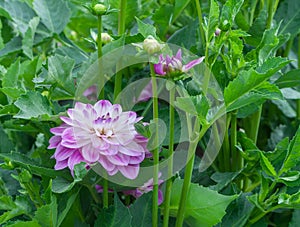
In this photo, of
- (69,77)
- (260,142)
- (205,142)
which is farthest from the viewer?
(260,142)

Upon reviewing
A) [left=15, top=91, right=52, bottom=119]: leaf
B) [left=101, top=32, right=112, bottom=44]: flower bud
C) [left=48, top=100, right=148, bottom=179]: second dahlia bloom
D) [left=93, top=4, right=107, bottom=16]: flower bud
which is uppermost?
[left=93, top=4, right=107, bottom=16]: flower bud

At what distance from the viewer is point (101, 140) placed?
0.56m

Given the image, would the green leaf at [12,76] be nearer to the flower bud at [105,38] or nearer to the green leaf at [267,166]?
the flower bud at [105,38]

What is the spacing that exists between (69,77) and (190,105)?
6.6 inches

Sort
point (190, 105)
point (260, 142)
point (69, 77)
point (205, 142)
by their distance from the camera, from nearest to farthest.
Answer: point (190, 105)
point (69, 77)
point (205, 142)
point (260, 142)

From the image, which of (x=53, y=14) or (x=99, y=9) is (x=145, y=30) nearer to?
(x=99, y=9)

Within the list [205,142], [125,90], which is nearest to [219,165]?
[205,142]

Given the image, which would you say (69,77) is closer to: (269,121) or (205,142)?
(205,142)

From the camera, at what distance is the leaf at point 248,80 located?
49 cm

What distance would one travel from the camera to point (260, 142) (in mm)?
886

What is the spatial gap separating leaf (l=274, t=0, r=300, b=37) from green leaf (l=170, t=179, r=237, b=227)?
29 centimetres

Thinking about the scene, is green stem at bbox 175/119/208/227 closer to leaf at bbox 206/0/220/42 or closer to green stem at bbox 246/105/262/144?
leaf at bbox 206/0/220/42

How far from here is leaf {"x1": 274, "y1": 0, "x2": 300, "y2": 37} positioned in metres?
0.78

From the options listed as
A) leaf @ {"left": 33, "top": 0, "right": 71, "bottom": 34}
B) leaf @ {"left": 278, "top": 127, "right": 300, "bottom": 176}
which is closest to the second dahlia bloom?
leaf @ {"left": 278, "top": 127, "right": 300, "bottom": 176}
